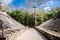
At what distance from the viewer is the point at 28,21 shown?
27188 millimetres

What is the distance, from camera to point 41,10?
28.5m

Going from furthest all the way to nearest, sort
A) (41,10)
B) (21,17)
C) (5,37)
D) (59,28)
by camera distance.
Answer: (41,10), (21,17), (59,28), (5,37)

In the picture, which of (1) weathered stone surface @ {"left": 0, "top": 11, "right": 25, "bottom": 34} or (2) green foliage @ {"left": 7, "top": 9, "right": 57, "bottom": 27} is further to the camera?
(2) green foliage @ {"left": 7, "top": 9, "right": 57, "bottom": 27}

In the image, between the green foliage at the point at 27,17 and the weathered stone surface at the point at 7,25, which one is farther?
the green foliage at the point at 27,17

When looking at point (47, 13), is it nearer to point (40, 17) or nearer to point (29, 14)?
point (40, 17)

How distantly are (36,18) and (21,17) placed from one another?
3.42 m

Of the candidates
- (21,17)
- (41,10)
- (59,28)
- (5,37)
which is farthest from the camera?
(41,10)

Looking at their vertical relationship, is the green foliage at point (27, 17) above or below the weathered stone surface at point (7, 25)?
below

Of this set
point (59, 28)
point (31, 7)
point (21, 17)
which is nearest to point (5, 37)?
point (59, 28)

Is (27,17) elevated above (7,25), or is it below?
below

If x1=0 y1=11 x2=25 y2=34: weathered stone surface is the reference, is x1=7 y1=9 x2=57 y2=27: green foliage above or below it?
below

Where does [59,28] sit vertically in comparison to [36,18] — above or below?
above

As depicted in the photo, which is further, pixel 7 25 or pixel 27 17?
pixel 27 17

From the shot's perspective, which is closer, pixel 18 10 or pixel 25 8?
pixel 18 10
